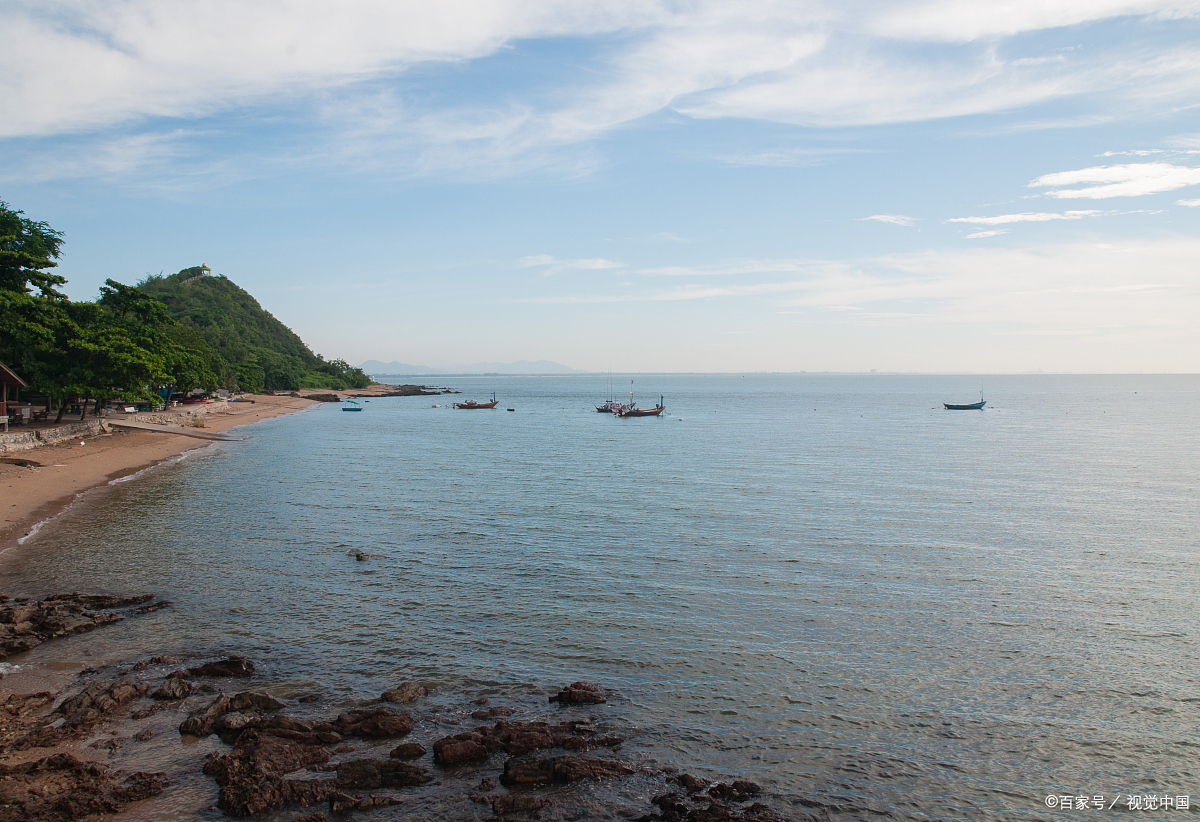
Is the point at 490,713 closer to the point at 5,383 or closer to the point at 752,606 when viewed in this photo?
the point at 752,606

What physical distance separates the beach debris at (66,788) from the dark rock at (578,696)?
6153 millimetres

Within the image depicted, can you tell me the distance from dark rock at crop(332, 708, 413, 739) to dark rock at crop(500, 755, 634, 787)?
82.8 inches

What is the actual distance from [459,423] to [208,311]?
90.3m

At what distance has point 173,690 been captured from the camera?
40.1 feet

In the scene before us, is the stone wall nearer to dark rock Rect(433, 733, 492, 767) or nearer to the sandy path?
the sandy path

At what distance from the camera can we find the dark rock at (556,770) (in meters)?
9.92

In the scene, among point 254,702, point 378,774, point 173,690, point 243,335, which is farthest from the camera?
point 243,335

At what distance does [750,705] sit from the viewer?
12469 mm

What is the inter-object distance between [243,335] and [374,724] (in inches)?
6553

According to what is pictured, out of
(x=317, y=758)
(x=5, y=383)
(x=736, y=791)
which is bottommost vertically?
(x=736, y=791)

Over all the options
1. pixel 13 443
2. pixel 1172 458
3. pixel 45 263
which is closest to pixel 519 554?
pixel 13 443

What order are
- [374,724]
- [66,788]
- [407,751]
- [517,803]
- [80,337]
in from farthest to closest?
[80,337]
[374,724]
[407,751]
[517,803]
[66,788]

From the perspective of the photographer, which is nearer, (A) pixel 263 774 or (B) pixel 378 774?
(A) pixel 263 774

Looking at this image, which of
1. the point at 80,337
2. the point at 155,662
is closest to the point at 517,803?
the point at 155,662
